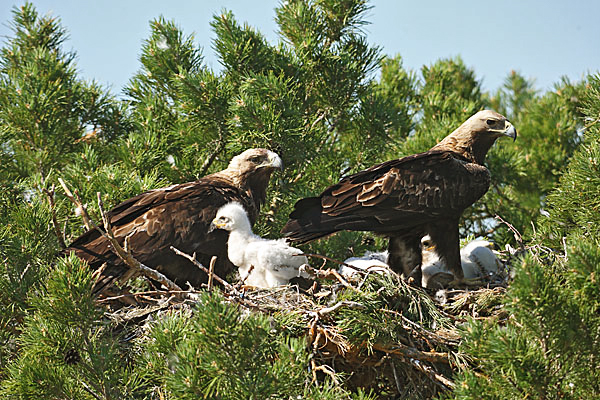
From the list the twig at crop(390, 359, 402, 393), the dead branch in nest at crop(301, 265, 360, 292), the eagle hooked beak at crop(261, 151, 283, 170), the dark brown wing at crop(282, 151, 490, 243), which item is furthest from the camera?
the eagle hooked beak at crop(261, 151, 283, 170)

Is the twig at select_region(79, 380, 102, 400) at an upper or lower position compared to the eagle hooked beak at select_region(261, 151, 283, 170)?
lower

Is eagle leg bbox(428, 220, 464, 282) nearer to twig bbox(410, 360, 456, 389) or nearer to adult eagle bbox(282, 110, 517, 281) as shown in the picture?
adult eagle bbox(282, 110, 517, 281)

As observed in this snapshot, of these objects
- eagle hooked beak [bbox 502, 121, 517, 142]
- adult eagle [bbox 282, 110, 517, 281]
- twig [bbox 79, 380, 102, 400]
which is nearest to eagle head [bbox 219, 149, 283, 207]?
adult eagle [bbox 282, 110, 517, 281]

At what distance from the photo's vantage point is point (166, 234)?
5492 mm

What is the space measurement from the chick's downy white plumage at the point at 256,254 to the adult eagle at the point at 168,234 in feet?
0.47

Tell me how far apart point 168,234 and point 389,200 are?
162 centimetres

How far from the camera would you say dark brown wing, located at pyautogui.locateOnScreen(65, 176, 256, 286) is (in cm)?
539

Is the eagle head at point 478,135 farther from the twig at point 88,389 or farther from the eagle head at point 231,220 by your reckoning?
the twig at point 88,389

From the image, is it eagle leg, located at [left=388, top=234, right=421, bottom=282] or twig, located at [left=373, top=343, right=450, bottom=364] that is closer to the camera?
twig, located at [left=373, top=343, right=450, bottom=364]

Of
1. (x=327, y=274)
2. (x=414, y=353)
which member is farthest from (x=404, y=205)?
(x=414, y=353)

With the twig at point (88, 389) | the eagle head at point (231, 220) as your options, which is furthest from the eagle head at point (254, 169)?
the twig at point (88, 389)

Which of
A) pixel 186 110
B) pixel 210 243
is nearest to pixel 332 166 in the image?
pixel 186 110

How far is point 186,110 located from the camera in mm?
6758

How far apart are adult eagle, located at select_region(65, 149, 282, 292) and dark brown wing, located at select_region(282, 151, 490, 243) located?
1.98 ft
